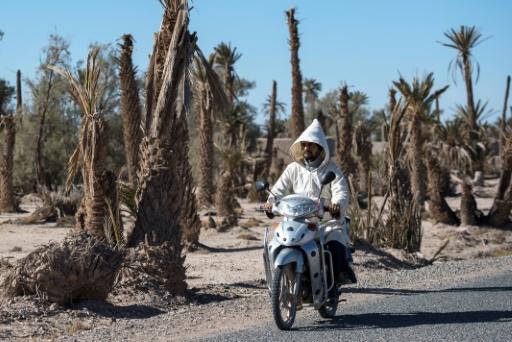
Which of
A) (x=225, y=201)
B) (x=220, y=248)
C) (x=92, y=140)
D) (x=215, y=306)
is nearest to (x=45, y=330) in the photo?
(x=215, y=306)

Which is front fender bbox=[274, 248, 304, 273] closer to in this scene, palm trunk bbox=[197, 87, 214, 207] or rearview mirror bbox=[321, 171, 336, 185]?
rearview mirror bbox=[321, 171, 336, 185]

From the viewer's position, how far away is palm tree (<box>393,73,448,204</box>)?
26547 millimetres

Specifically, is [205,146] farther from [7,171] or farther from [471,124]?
[471,124]

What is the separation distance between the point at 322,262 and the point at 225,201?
18.2 metres

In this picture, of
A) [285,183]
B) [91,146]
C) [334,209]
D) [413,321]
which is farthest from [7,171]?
[413,321]

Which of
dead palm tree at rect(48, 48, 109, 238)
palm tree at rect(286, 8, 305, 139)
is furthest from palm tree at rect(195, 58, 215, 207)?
dead palm tree at rect(48, 48, 109, 238)

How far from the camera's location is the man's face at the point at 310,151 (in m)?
9.52

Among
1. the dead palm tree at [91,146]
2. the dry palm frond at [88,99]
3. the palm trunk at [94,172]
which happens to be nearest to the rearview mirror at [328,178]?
the dead palm tree at [91,146]

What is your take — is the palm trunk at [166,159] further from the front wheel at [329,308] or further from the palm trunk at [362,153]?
the palm trunk at [362,153]

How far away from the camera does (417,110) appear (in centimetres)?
2753

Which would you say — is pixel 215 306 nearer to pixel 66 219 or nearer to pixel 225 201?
pixel 66 219

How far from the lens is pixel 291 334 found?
8.30m

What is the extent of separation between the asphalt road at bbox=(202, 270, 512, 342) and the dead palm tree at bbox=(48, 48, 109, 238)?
3.92 meters

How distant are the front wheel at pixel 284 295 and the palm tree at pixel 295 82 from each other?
27086 millimetres
